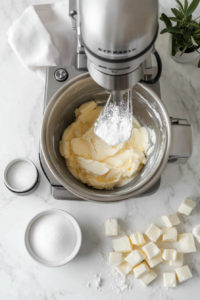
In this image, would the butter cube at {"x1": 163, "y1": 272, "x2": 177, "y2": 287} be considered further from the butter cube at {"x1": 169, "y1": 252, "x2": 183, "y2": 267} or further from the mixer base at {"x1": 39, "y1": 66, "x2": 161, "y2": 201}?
the mixer base at {"x1": 39, "y1": 66, "x2": 161, "y2": 201}

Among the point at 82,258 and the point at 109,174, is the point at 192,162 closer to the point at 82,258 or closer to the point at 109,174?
the point at 109,174

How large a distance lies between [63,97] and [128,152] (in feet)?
0.90

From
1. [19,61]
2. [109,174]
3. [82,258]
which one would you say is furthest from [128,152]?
[19,61]

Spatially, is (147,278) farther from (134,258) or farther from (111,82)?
(111,82)

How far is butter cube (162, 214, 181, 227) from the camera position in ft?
3.39

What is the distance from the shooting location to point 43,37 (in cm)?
103

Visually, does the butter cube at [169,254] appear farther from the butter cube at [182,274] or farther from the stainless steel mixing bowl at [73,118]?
the stainless steel mixing bowl at [73,118]

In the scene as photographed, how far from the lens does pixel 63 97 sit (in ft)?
2.82

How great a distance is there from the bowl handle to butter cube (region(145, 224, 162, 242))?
11.9 inches

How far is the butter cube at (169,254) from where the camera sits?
1.01m

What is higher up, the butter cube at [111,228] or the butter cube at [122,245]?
the butter cube at [111,228]

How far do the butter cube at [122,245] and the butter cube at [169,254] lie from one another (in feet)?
0.38

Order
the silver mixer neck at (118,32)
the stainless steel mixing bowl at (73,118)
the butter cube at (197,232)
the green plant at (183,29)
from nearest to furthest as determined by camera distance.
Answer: the silver mixer neck at (118,32) → the stainless steel mixing bowl at (73,118) → the green plant at (183,29) → the butter cube at (197,232)

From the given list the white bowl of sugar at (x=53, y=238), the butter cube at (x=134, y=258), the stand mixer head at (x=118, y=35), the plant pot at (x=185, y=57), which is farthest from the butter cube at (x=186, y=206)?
the stand mixer head at (x=118, y=35)
